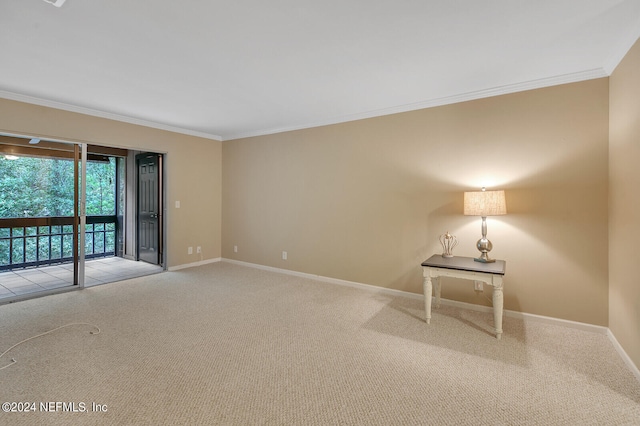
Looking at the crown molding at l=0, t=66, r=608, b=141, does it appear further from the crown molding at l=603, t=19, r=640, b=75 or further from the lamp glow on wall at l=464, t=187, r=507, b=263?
the lamp glow on wall at l=464, t=187, r=507, b=263

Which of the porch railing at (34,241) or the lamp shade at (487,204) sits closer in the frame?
the lamp shade at (487,204)

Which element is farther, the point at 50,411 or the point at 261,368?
the point at 261,368

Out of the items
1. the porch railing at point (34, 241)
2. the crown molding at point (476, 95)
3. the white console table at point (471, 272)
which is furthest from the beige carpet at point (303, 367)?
the crown molding at point (476, 95)

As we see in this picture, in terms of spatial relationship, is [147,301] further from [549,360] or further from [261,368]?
[549,360]

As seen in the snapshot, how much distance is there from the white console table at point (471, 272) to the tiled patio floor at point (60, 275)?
438 centimetres

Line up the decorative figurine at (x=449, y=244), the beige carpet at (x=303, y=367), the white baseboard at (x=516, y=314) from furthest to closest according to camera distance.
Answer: the decorative figurine at (x=449, y=244), the white baseboard at (x=516, y=314), the beige carpet at (x=303, y=367)

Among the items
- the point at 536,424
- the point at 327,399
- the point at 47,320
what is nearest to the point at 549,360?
Answer: the point at 536,424

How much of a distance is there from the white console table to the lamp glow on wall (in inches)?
5.9

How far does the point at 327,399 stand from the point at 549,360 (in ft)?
5.94

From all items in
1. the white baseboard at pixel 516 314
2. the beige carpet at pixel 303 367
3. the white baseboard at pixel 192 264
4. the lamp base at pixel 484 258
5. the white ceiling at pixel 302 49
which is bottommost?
the beige carpet at pixel 303 367

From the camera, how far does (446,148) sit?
347cm

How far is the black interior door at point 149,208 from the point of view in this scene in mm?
5441

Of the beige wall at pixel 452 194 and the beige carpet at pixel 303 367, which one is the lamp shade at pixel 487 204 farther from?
the beige carpet at pixel 303 367

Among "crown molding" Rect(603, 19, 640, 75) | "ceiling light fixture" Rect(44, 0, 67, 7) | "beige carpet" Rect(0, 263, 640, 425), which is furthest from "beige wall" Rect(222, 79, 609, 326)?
"ceiling light fixture" Rect(44, 0, 67, 7)
